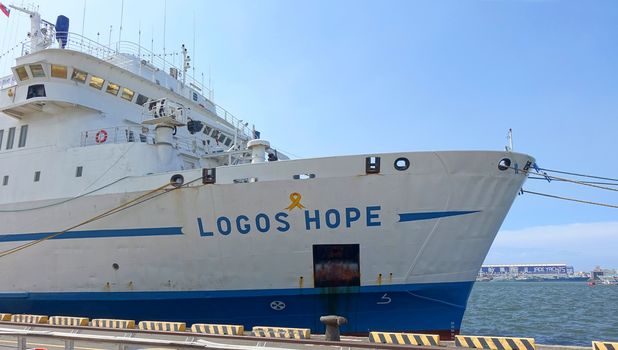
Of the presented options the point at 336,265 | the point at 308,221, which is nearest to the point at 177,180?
the point at 308,221

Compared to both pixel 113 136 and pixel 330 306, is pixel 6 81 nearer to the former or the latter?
pixel 113 136

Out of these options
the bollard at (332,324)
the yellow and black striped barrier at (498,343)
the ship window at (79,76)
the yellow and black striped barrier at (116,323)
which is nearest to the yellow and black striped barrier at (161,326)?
the yellow and black striped barrier at (116,323)

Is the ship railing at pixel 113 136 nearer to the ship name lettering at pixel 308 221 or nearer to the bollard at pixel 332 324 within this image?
the ship name lettering at pixel 308 221

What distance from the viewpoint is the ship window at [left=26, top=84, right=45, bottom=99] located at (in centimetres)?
1406

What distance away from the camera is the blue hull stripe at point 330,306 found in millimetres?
11039

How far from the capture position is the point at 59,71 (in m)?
14.3

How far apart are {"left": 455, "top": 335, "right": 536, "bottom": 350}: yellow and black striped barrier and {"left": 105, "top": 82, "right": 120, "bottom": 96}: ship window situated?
12.8m

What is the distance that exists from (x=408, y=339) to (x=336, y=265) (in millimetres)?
3210

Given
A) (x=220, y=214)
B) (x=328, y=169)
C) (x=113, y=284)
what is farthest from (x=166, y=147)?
(x=328, y=169)

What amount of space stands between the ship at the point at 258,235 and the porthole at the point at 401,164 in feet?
0.08

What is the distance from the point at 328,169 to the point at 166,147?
4.79 m

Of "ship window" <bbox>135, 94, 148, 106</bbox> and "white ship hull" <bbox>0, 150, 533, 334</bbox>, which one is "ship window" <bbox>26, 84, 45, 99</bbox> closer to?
"ship window" <bbox>135, 94, 148, 106</bbox>

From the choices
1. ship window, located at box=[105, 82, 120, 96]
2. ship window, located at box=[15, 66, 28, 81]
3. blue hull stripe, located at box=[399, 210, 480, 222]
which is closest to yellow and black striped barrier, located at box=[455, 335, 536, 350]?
blue hull stripe, located at box=[399, 210, 480, 222]

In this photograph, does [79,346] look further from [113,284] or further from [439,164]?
[439,164]
